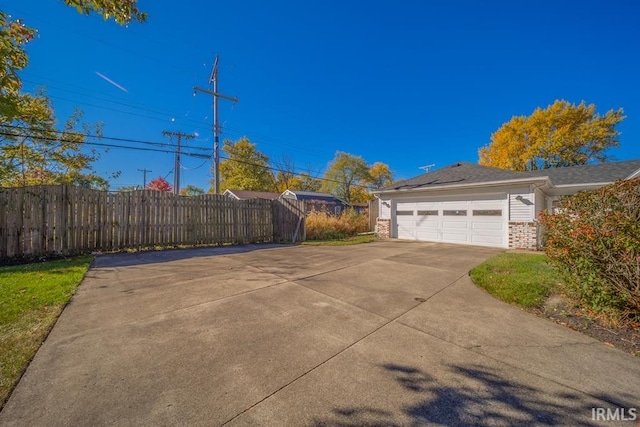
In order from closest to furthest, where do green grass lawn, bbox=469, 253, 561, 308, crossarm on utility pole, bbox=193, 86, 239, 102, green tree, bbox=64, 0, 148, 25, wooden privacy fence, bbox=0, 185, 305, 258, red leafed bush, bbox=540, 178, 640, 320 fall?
1. red leafed bush, bbox=540, 178, 640, 320
2. green tree, bbox=64, 0, 148, 25
3. green grass lawn, bbox=469, 253, 561, 308
4. wooden privacy fence, bbox=0, 185, 305, 258
5. crossarm on utility pole, bbox=193, 86, 239, 102

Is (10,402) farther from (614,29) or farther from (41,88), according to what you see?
(614,29)

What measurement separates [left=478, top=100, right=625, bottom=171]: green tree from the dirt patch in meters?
21.2

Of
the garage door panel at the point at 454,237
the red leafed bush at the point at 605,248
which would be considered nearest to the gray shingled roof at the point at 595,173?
the garage door panel at the point at 454,237

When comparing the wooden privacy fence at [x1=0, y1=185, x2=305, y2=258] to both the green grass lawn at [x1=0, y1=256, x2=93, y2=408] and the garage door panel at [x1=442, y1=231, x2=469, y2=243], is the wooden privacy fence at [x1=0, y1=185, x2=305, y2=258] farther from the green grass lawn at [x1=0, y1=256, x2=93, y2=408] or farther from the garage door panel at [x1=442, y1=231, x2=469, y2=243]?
the garage door panel at [x1=442, y1=231, x2=469, y2=243]

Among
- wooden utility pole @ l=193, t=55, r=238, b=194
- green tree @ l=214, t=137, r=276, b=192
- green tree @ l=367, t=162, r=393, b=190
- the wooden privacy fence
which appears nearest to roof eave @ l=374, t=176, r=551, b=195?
the wooden privacy fence

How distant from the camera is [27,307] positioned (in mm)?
2939

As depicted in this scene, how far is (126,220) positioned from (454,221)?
11783mm

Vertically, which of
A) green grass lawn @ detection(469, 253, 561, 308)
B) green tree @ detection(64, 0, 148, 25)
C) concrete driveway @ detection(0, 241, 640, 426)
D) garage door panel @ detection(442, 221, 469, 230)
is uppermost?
green tree @ detection(64, 0, 148, 25)

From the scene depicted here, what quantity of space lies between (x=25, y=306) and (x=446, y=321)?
508 centimetres

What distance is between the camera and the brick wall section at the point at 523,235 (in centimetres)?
824

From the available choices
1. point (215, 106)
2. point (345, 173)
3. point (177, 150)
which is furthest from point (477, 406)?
point (345, 173)

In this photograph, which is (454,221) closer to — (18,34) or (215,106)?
(18,34)

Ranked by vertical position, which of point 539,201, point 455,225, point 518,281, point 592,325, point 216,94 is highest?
point 216,94

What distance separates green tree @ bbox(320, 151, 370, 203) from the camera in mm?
32469
